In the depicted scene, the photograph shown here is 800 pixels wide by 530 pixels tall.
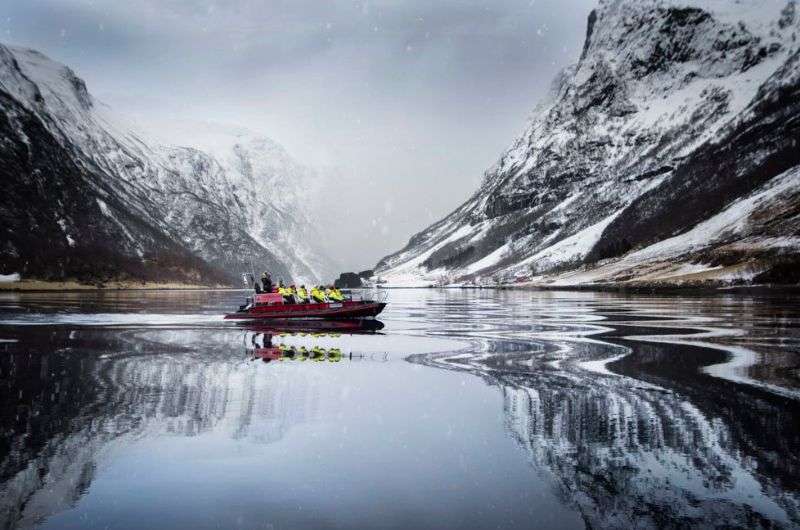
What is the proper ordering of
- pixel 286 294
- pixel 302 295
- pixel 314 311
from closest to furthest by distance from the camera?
1. pixel 314 311
2. pixel 286 294
3. pixel 302 295

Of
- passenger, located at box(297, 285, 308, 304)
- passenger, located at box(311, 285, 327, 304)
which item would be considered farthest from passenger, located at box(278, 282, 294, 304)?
passenger, located at box(311, 285, 327, 304)

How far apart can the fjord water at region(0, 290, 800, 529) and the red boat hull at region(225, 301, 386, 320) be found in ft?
91.1

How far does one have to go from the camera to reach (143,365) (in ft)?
95.5

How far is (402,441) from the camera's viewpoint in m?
16.4

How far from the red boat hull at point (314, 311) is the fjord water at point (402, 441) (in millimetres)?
27781

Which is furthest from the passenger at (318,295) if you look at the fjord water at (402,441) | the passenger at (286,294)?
the fjord water at (402,441)

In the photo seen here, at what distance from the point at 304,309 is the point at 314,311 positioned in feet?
3.00

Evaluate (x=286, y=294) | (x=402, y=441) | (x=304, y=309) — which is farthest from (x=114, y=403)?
(x=286, y=294)

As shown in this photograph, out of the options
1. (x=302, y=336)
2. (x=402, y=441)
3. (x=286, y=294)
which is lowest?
(x=402, y=441)

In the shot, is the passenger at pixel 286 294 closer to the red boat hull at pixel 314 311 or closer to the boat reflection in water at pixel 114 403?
the red boat hull at pixel 314 311

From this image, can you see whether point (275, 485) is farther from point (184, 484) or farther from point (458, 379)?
point (458, 379)

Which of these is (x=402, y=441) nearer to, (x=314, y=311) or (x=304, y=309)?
(x=314, y=311)

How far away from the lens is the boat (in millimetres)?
60000

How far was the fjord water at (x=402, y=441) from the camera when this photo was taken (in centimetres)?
1164
